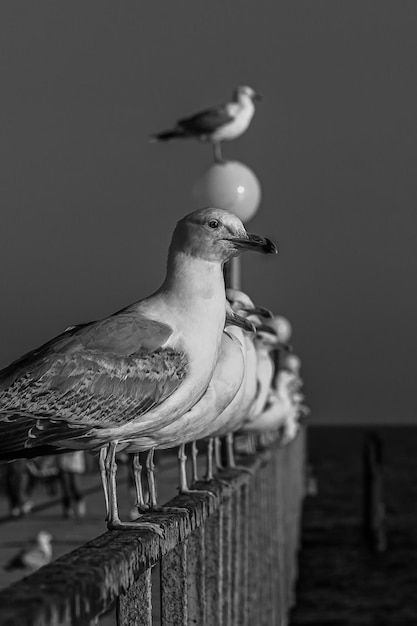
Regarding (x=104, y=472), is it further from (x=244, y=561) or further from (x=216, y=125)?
(x=216, y=125)

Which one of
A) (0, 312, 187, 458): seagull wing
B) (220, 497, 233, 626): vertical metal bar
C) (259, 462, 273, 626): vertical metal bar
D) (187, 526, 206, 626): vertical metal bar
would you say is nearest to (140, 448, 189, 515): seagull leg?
(187, 526, 206, 626): vertical metal bar

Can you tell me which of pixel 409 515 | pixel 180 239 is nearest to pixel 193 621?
pixel 180 239

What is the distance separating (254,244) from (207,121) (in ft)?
24.2

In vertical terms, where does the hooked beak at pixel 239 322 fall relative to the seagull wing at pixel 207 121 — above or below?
below

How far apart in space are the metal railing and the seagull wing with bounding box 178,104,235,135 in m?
3.26

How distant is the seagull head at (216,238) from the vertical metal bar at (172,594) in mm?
1164

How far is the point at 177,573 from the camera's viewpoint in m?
4.71

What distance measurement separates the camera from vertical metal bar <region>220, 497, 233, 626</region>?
659cm

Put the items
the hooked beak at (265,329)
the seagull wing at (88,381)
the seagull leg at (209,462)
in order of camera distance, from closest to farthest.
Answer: the seagull wing at (88,381)
the seagull leg at (209,462)
the hooked beak at (265,329)

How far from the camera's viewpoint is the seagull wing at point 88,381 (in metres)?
4.58

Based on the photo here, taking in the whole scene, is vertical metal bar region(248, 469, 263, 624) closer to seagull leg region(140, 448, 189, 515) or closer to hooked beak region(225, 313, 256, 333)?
hooked beak region(225, 313, 256, 333)

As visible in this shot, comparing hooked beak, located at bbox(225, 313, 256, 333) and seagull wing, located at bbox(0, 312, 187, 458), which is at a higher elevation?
hooked beak, located at bbox(225, 313, 256, 333)

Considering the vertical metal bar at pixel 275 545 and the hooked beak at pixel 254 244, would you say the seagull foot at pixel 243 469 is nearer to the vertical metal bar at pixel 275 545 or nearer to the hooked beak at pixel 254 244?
the vertical metal bar at pixel 275 545

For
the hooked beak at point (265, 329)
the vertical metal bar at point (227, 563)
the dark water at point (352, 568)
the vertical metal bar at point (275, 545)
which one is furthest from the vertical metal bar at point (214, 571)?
the dark water at point (352, 568)
